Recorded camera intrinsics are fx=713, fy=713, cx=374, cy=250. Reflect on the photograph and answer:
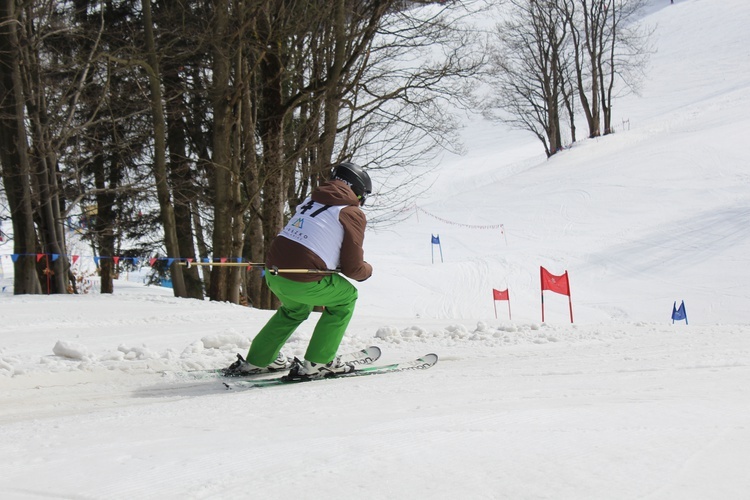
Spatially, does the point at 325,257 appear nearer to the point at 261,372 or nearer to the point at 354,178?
the point at 354,178

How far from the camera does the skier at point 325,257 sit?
206 inches

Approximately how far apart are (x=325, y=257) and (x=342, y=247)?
0.15 m

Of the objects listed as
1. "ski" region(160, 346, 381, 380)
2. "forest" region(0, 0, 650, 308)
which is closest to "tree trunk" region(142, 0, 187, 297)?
"forest" region(0, 0, 650, 308)

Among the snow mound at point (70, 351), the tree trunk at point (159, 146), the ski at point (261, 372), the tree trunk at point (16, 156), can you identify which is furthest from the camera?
the tree trunk at point (159, 146)

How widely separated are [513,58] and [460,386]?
47302mm

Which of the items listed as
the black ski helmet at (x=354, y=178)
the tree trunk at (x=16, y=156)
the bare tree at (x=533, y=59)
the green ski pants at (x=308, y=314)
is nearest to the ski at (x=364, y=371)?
the green ski pants at (x=308, y=314)

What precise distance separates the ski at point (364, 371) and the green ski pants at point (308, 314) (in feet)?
0.77

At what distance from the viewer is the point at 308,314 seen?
18.6ft

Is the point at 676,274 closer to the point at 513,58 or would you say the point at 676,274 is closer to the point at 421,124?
the point at 421,124

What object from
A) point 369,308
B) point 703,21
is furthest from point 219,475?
point 703,21

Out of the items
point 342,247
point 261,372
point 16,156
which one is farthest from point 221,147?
point 342,247

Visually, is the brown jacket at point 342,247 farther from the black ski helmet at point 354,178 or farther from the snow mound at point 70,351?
the snow mound at point 70,351

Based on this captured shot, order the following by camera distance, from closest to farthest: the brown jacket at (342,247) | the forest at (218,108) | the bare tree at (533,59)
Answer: the brown jacket at (342,247)
the forest at (218,108)
the bare tree at (533,59)

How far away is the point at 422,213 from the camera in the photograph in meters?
40.5
